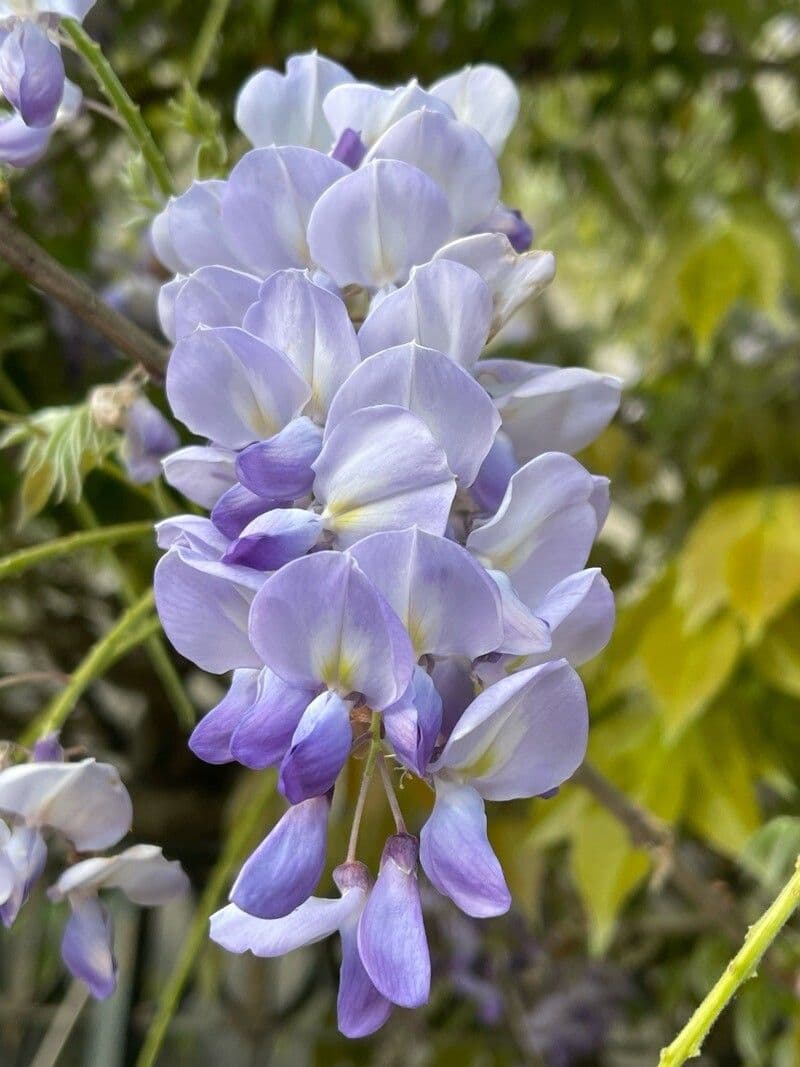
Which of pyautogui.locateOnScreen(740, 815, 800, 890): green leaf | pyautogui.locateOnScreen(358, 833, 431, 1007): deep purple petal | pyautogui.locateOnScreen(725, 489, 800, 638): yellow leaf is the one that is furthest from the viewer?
pyautogui.locateOnScreen(725, 489, 800, 638): yellow leaf

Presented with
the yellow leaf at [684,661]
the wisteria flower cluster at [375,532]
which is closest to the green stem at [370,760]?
the wisteria flower cluster at [375,532]

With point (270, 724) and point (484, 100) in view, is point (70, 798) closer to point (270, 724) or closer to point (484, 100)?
point (270, 724)

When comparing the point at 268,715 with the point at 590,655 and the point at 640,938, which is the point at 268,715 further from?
the point at 640,938

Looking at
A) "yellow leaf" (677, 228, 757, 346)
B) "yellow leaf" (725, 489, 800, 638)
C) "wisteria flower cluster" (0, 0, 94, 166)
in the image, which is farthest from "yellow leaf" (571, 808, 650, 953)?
"wisteria flower cluster" (0, 0, 94, 166)

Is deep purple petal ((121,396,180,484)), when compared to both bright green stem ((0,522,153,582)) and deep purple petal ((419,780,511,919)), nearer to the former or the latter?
bright green stem ((0,522,153,582))

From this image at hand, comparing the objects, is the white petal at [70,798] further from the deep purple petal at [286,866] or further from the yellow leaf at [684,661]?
the yellow leaf at [684,661]

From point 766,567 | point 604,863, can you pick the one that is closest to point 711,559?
point 766,567
